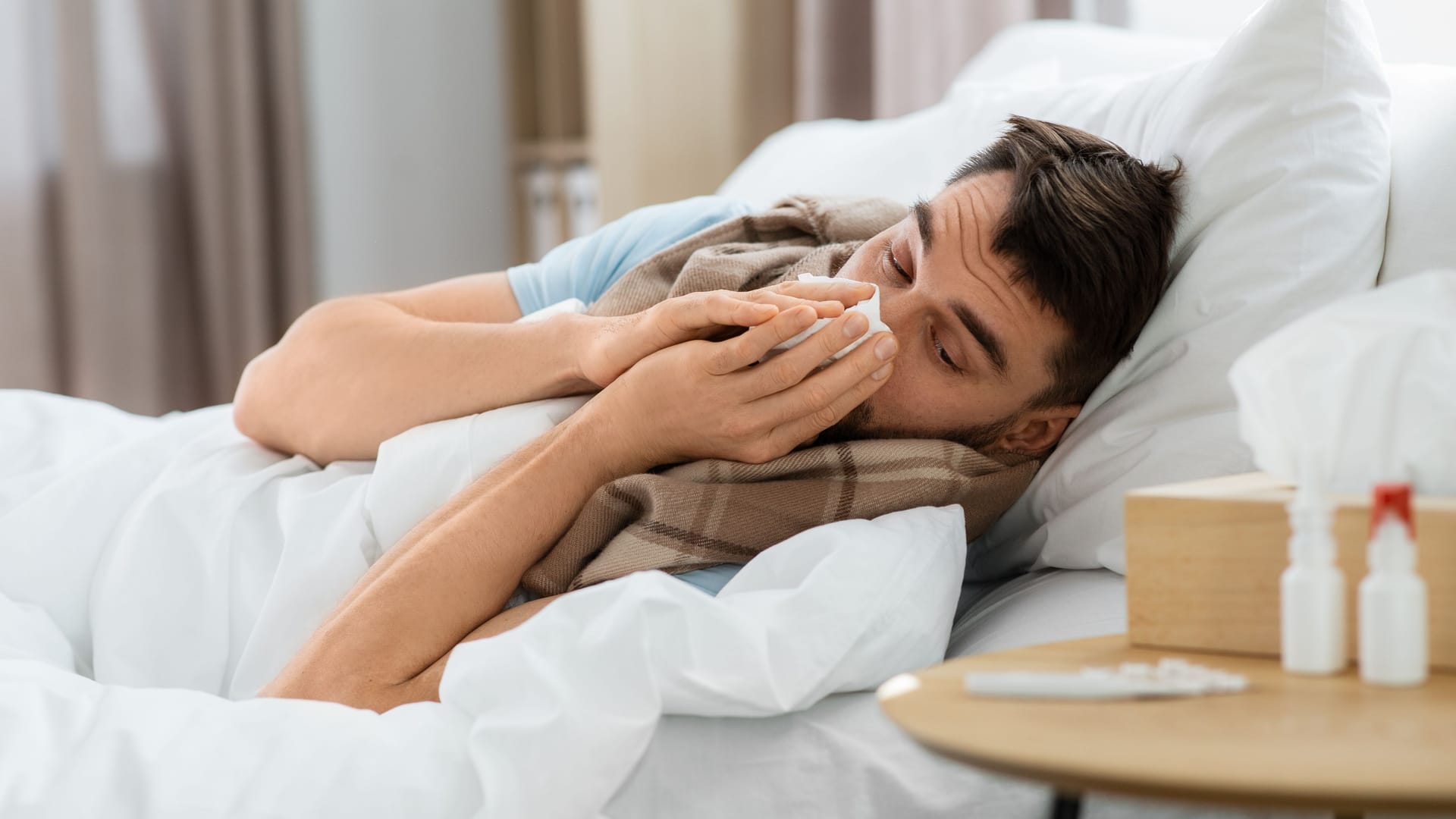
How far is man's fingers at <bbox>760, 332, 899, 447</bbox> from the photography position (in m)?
1.03

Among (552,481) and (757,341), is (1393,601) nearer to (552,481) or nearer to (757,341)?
(757,341)

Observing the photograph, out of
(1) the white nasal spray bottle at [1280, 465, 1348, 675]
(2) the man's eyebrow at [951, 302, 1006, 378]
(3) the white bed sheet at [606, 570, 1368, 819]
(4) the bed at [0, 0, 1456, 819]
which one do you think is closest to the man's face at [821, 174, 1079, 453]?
(2) the man's eyebrow at [951, 302, 1006, 378]

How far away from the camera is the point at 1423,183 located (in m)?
1.08

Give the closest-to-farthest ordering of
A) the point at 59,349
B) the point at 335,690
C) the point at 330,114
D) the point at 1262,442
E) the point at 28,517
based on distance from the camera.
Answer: the point at 1262,442
the point at 335,690
the point at 28,517
the point at 59,349
the point at 330,114

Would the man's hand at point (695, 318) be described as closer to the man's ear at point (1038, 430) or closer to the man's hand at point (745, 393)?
the man's hand at point (745, 393)

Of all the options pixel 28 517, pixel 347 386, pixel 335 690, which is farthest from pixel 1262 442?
pixel 28 517

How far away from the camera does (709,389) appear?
1.05 meters

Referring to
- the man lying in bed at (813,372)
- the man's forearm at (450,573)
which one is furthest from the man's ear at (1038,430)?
the man's forearm at (450,573)

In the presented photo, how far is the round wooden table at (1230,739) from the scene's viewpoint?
19.3 inches

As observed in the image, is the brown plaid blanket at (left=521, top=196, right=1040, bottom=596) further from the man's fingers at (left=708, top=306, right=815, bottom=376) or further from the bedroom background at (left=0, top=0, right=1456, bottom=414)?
the bedroom background at (left=0, top=0, right=1456, bottom=414)

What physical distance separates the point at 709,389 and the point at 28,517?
2.34ft

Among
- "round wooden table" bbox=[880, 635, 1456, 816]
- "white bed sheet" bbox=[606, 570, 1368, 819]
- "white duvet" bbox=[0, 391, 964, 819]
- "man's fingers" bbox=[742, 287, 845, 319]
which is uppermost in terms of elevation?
"man's fingers" bbox=[742, 287, 845, 319]

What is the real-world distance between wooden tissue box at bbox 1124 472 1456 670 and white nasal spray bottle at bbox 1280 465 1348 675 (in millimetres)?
21

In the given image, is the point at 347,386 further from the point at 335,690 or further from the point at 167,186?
the point at 167,186
